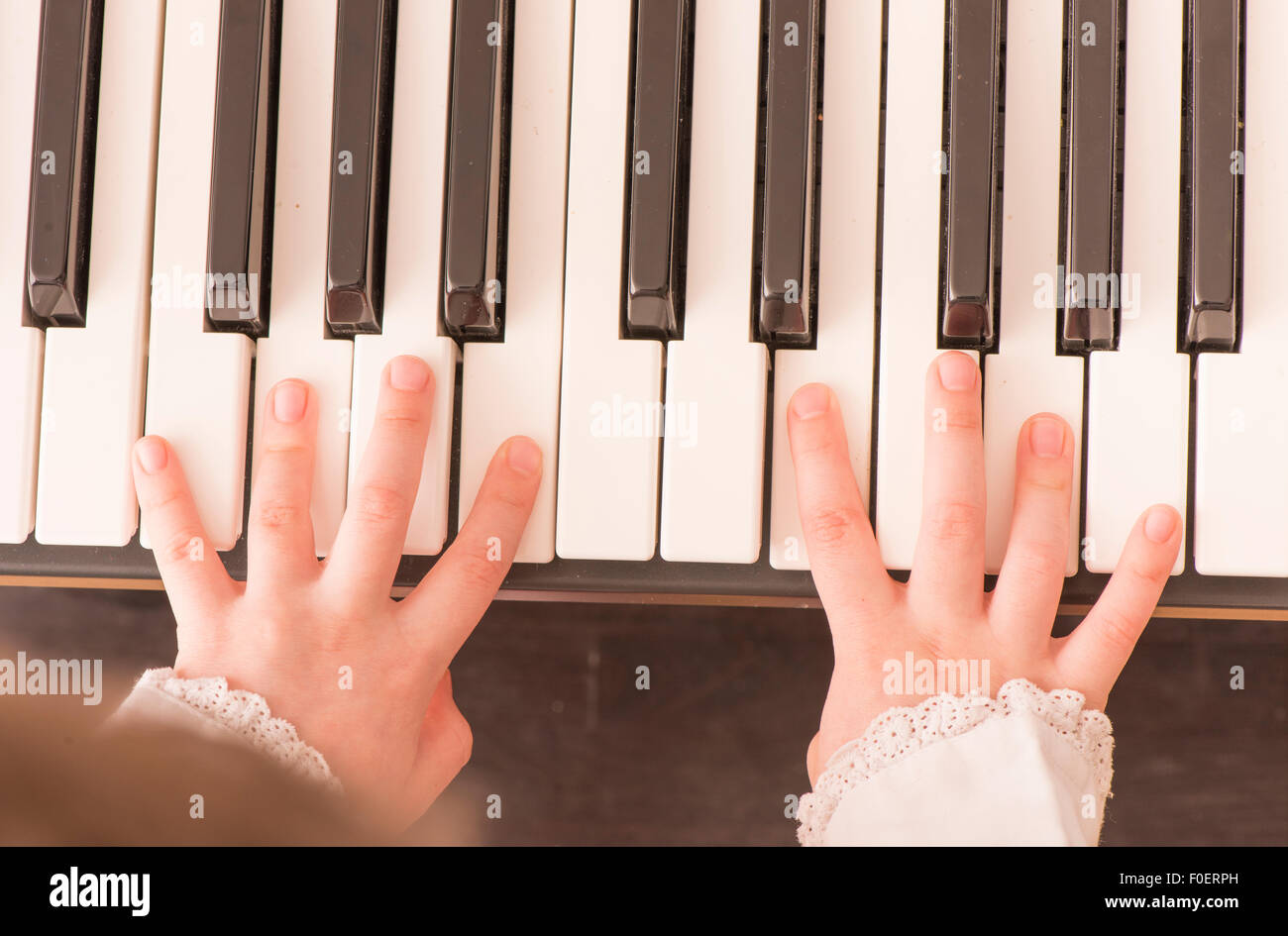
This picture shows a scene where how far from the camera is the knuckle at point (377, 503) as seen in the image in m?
0.65

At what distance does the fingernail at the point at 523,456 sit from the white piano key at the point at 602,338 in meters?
0.02

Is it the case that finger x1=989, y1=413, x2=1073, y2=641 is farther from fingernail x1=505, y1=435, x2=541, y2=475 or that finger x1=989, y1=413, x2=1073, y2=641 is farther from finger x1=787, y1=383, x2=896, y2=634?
fingernail x1=505, y1=435, x2=541, y2=475

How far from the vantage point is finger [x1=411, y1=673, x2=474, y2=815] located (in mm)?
751

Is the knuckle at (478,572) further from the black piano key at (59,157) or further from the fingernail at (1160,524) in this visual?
the fingernail at (1160,524)

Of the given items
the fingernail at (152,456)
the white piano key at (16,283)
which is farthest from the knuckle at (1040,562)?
the white piano key at (16,283)

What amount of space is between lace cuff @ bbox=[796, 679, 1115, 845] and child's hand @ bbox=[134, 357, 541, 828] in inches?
12.4

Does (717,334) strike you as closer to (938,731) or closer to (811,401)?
(811,401)

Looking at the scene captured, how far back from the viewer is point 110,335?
2.20 ft

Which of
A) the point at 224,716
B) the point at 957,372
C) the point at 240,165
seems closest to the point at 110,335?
the point at 240,165

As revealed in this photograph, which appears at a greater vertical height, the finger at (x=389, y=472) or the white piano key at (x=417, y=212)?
the white piano key at (x=417, y=212)

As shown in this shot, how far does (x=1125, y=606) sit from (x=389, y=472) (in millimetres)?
597
